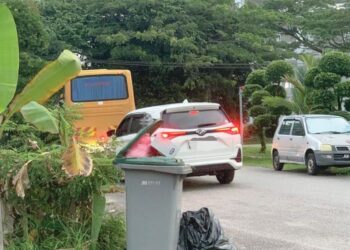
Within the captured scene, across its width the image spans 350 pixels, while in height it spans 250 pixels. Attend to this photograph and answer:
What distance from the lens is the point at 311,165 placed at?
1708 centimetres

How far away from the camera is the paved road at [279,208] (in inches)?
321

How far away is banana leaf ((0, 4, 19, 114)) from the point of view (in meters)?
4.96

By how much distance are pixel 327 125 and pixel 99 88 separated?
720 centimetres

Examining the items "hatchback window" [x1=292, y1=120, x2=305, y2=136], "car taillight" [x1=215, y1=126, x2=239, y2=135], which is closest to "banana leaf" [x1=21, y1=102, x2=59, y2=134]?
"car taillight" [x1=215, y1=126, x2=239, y2=135]

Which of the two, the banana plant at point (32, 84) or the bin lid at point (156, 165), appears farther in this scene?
the bin lid at point (156, 165)

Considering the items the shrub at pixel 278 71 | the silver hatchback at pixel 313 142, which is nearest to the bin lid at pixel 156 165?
the silver hatchback at pixel 313 142

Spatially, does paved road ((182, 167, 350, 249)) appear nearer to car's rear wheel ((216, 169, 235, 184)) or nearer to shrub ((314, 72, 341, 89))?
car's rear wheel ((216, 169, 235, 184))

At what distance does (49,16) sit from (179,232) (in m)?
31.5

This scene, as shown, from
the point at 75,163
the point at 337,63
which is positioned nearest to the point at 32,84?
the point at 75,163

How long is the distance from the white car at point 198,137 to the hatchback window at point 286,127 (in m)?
5.78

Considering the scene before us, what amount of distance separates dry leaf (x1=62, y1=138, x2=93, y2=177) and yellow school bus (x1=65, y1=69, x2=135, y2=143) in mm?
13638

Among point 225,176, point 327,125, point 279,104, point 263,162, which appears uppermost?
point 279,104

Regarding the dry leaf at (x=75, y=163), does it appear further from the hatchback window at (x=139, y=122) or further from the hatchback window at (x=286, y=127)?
the hatchback window at (x=286, y=127)

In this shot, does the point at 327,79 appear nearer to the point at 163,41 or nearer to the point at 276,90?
the point at 276,90
